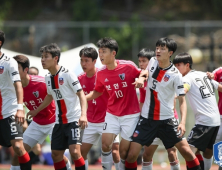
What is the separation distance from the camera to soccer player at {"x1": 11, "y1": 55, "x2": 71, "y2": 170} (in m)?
8.73

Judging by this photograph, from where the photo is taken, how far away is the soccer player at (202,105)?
27.8ft

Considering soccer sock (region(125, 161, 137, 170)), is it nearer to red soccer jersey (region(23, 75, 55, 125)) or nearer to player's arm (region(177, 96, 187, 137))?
player's arm (region(177, 96, 187, 137))

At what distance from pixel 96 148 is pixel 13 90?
22.7ft

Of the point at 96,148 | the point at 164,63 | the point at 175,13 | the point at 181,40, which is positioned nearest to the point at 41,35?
the point at 181,40

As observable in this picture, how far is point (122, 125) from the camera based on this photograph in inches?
319

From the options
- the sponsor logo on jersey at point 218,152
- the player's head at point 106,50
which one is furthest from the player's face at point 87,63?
the sponsor logo on jersey at point 218,152

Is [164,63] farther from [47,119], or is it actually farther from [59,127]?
[47,119]

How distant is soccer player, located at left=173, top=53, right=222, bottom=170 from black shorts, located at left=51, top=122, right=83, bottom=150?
1990mm

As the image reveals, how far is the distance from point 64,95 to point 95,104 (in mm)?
1140

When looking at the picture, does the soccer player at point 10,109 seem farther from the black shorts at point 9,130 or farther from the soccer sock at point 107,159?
the soccer sock at point 107,159

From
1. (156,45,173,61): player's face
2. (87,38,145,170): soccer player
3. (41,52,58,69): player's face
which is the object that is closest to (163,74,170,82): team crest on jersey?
(156,45,173,61): player's face

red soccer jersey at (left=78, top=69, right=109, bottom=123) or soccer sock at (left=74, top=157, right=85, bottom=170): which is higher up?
red soccer jersey at (left=78, top=69, right=109, bottom=123)

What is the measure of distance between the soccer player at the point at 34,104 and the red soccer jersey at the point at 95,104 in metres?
0.69

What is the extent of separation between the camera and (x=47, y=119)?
29.3 ft
